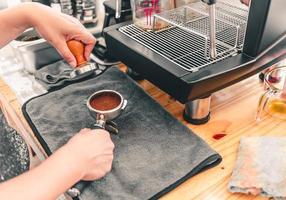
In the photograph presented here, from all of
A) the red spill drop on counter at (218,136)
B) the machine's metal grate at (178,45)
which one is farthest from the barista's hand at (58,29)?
the red spill drop on counter at (218,136)

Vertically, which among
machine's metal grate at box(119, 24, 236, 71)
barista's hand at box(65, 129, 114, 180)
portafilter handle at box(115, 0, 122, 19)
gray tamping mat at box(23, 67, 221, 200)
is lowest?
gray tamping mat at box(23, 67, 221, 200)

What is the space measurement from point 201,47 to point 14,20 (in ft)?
1.57

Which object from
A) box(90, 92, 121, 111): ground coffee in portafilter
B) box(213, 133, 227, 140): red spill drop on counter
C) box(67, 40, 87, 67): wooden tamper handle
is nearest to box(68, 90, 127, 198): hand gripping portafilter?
box(90, 92, 121, 111): ground coffee in portafilter

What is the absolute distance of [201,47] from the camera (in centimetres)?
74

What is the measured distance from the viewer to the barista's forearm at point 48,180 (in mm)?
523

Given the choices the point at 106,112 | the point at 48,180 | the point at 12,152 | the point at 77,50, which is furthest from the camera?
the point at 12,152

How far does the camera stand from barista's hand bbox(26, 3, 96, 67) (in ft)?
2.57

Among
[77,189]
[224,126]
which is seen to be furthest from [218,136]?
[77,189]

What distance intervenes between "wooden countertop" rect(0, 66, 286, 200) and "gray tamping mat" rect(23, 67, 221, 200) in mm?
23

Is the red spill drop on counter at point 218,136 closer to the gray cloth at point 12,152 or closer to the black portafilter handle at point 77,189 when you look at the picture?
Result: the black portafilter handle at point 77,189

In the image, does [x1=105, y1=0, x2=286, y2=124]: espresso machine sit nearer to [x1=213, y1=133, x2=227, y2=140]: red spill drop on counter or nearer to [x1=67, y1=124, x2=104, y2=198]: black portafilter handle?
[x1=213, y1=133, x2=227, y2=140]: red spill drop on counter

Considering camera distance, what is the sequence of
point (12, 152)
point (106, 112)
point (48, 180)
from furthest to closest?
1. point (12, 152)
2. point (106, 112)
3. point (48, 180)

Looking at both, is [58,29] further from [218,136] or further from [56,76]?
[218,136]

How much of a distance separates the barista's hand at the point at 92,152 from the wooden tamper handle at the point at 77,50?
219 millimetres
